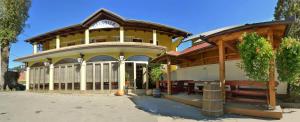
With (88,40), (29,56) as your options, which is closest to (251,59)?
Answer: (88,40)

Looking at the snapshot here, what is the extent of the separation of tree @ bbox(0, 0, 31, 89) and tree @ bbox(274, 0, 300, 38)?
26221mm

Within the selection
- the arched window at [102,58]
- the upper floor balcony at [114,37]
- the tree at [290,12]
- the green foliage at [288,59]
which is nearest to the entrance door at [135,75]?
the arched window at [102,58]

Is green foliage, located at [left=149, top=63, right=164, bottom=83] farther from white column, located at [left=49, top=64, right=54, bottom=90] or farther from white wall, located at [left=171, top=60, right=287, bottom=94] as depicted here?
white column, located at [left=49, top=64, right=54, bottom=90]

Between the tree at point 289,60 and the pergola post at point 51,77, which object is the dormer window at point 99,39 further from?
the tree at point 289,60

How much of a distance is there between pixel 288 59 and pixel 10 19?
27.9 m

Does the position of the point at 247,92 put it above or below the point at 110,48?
below

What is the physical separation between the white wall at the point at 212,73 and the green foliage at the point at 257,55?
A: 194 cm

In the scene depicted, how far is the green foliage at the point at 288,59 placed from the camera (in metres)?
9.39

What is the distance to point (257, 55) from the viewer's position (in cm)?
894

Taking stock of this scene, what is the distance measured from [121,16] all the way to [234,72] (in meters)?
11.1

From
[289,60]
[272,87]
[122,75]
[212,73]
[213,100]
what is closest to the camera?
[272,87]

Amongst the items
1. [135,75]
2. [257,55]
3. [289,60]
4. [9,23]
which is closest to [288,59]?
[289,60]

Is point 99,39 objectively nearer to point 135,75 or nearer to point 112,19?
point 112,19

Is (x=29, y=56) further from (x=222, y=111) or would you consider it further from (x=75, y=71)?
(x=222, y=111)
